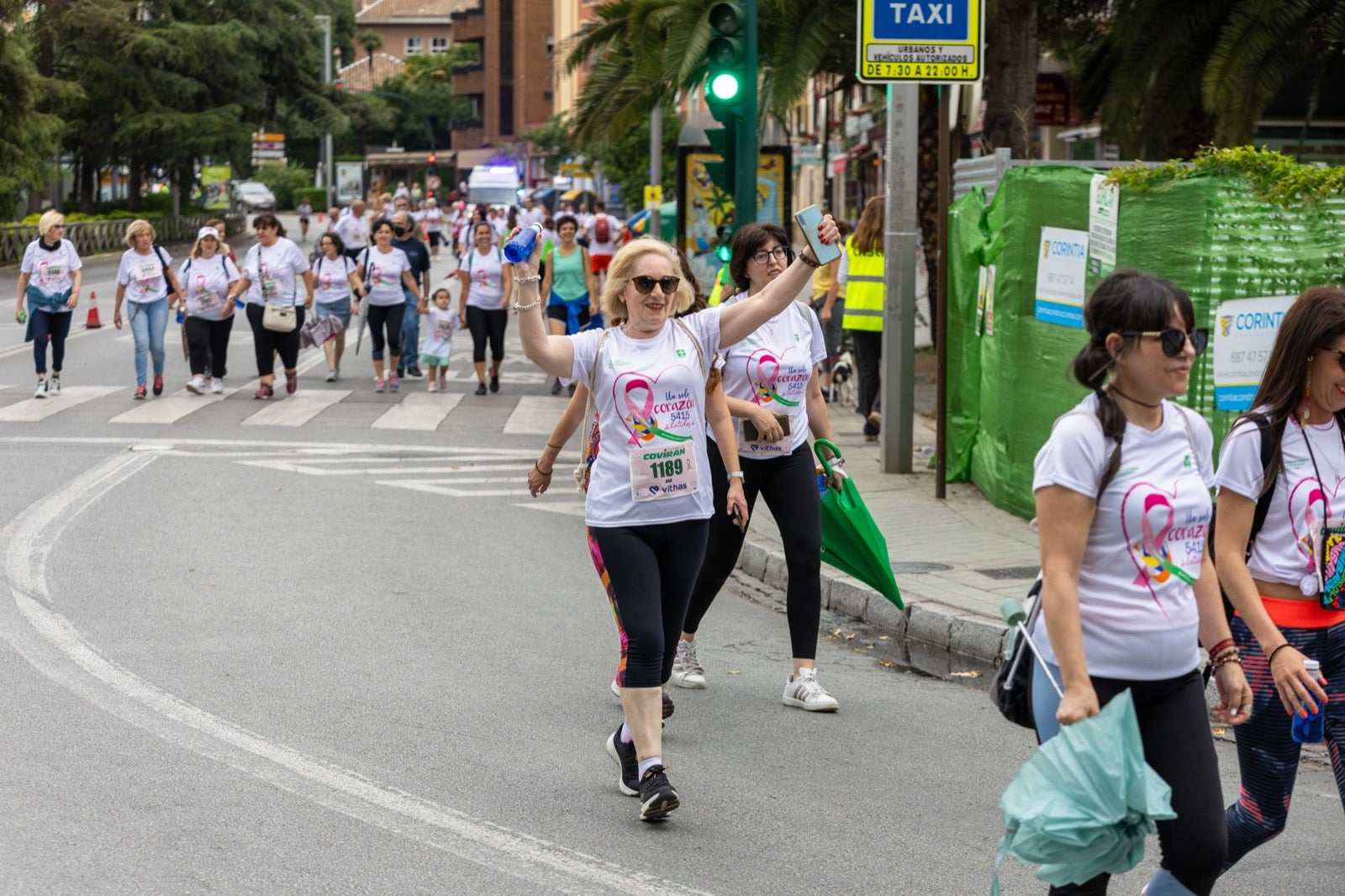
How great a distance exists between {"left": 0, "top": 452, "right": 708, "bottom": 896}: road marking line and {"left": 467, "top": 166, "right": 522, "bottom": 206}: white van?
6403 centimetres

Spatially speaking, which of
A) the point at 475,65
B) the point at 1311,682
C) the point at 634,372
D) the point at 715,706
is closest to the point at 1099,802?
the point at 1311,682

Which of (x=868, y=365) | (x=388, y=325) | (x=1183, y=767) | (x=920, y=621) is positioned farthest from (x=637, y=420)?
(x=388, y=325)

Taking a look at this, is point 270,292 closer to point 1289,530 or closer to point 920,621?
point 920,621

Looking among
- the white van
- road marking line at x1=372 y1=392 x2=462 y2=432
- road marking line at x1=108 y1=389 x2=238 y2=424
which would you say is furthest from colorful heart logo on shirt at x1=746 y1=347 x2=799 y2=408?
the white van

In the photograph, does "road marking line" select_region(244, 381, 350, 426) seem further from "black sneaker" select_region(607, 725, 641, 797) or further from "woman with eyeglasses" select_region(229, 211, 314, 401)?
"black sneaker" select_region(607, 725, 641, 797)

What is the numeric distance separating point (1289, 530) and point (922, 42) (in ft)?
22.5

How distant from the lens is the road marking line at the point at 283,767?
4.61 metres

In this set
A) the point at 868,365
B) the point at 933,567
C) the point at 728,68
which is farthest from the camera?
the point at 868,365

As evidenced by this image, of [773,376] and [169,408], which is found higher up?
[773,376]

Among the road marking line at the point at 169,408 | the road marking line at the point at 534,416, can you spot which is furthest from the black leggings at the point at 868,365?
the road marking line at the point at 169,408

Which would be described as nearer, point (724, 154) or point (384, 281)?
point (724, 154)

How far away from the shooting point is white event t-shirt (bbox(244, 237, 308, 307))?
16469 millimetres

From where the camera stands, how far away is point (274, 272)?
1652cm

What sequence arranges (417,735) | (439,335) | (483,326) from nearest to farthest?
1. (417,735)
2. (439,335)
3. (483,326)
